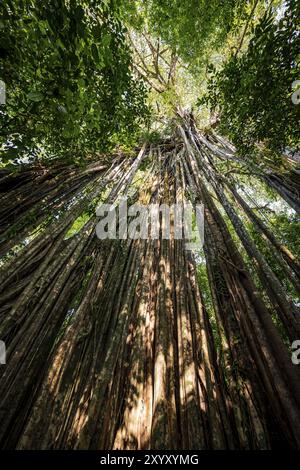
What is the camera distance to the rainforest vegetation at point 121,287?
1.22 m

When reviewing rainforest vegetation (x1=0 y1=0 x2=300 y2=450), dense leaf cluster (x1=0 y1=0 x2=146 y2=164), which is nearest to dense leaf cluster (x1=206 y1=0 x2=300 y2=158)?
rainforest vegetation (x1=0 y1=0 x2=300 y2=450)

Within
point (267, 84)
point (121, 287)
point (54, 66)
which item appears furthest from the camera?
point (267, 84)

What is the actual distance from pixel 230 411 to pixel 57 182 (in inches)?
125

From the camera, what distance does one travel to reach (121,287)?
7.00 ft

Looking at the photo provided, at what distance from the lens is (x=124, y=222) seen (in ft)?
10.0

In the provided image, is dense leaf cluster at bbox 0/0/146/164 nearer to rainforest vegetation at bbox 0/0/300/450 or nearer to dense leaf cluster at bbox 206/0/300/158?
rainforest vegetation at bbox 0/0/300/450

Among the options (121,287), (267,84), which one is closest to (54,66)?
(121,287)

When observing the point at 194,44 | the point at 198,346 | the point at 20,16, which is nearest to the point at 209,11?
the point at 194,44

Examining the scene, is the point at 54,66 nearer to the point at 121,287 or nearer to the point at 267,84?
the point at 121,287

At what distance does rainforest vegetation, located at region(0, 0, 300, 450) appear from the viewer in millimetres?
1225

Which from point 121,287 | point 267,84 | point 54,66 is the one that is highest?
point 267,84

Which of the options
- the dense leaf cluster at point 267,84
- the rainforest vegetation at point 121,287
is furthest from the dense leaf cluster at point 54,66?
the dense leaf cluster at point 267,84

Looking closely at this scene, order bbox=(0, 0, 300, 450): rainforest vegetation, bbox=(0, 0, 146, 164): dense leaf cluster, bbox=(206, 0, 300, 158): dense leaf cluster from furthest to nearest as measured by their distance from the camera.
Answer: bbox=(206, 0, 300, 158): dense leaf cluster < bbox=(0, 0, 146, 164): dense leaf cluster < bbox=(0, 0, 300, 450): rainforest vegetation

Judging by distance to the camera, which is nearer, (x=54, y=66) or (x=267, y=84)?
(x=54, y=66)
